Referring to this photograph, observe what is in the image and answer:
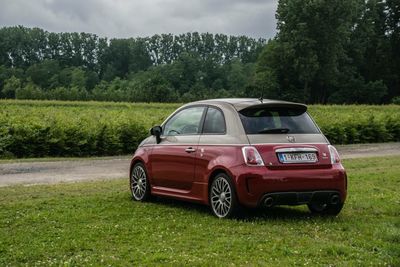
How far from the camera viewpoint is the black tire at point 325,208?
28.6 feet

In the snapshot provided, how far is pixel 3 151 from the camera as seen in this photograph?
67.6 ft

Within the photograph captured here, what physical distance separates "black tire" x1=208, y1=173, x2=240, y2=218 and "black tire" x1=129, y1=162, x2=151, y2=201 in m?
1.84

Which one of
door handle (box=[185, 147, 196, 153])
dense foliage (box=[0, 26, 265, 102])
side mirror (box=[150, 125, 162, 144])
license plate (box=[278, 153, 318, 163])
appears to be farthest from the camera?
dense foliage (box=[0, 26, 265, 102])

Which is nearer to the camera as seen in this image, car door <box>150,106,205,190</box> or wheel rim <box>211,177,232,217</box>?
wheel rim <box>211,177,232,217</box>

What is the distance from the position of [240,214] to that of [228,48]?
14679 centimetres

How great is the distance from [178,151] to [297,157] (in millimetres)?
2036

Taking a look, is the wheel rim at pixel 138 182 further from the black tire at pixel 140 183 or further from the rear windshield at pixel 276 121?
the rear windshield at pixel 276 121

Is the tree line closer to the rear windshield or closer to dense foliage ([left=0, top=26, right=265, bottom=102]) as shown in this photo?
dense foliage ([left=0, top=26, right=265, bottom=102])

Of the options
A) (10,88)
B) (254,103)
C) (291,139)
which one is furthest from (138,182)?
(10,88)

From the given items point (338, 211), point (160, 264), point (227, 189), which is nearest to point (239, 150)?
point (227, 189)

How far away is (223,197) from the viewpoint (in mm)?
8352

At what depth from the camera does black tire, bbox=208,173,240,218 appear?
26.7 ft

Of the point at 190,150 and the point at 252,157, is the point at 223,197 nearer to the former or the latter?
the point at 252,157

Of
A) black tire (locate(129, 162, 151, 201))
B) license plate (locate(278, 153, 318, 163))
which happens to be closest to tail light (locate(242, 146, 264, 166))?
license plate (locate(278, 153, 318, 163))
